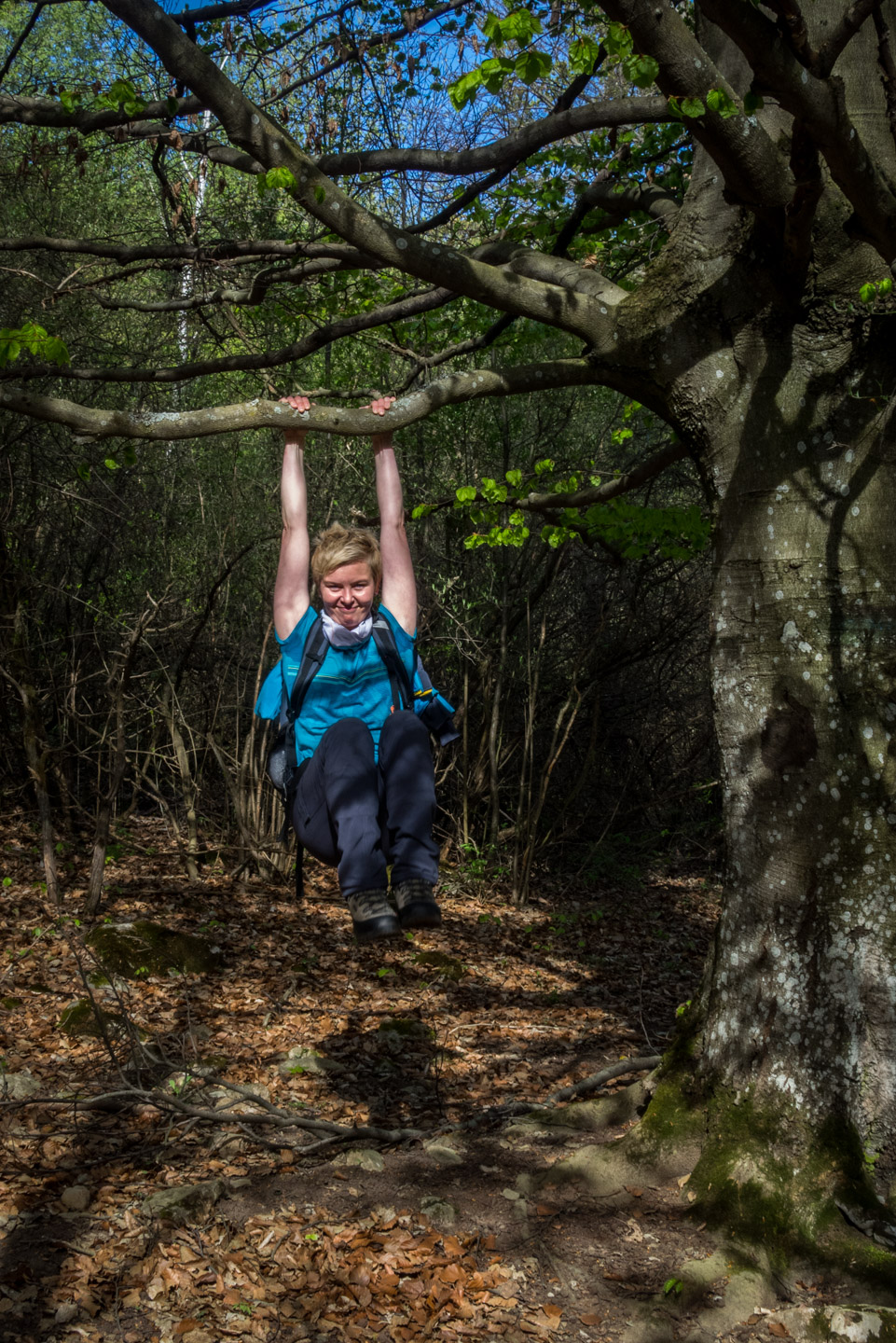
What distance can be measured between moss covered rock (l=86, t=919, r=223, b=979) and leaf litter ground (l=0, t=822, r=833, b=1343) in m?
0.11

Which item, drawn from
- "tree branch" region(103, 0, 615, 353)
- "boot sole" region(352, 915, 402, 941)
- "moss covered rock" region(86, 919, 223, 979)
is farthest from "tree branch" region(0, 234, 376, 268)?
"moss covered rock" region(86, 919, 223, 979)

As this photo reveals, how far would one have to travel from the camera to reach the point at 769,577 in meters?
4.02

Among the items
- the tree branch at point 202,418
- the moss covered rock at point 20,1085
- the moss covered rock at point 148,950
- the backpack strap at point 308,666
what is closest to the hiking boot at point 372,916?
the backpack strap at point 308,666

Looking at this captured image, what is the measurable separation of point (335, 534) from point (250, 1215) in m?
2.70

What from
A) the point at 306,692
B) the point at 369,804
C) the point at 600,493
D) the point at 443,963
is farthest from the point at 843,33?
the point at 443,963

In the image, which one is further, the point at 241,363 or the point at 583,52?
the point at 241,363

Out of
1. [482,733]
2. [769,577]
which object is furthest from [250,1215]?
[482,733]

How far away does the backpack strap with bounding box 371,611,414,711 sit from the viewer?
13.0 ft

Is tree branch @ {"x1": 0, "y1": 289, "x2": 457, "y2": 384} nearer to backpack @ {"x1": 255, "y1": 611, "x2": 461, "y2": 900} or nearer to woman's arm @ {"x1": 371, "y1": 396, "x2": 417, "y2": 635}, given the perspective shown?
woman's arm @ {"x1": 371, "y1": 396, "x2": 417, "y2": 635}

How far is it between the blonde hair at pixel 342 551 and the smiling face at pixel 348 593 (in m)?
0.02

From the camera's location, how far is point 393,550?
403cm

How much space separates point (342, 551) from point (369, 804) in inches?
38.5

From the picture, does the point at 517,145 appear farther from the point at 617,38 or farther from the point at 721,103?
the point at 721,103

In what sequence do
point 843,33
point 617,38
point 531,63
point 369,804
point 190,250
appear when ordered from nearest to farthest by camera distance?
point 843,33 → point 617,38 → point 531,63 → point 369,804 → point 190,250
